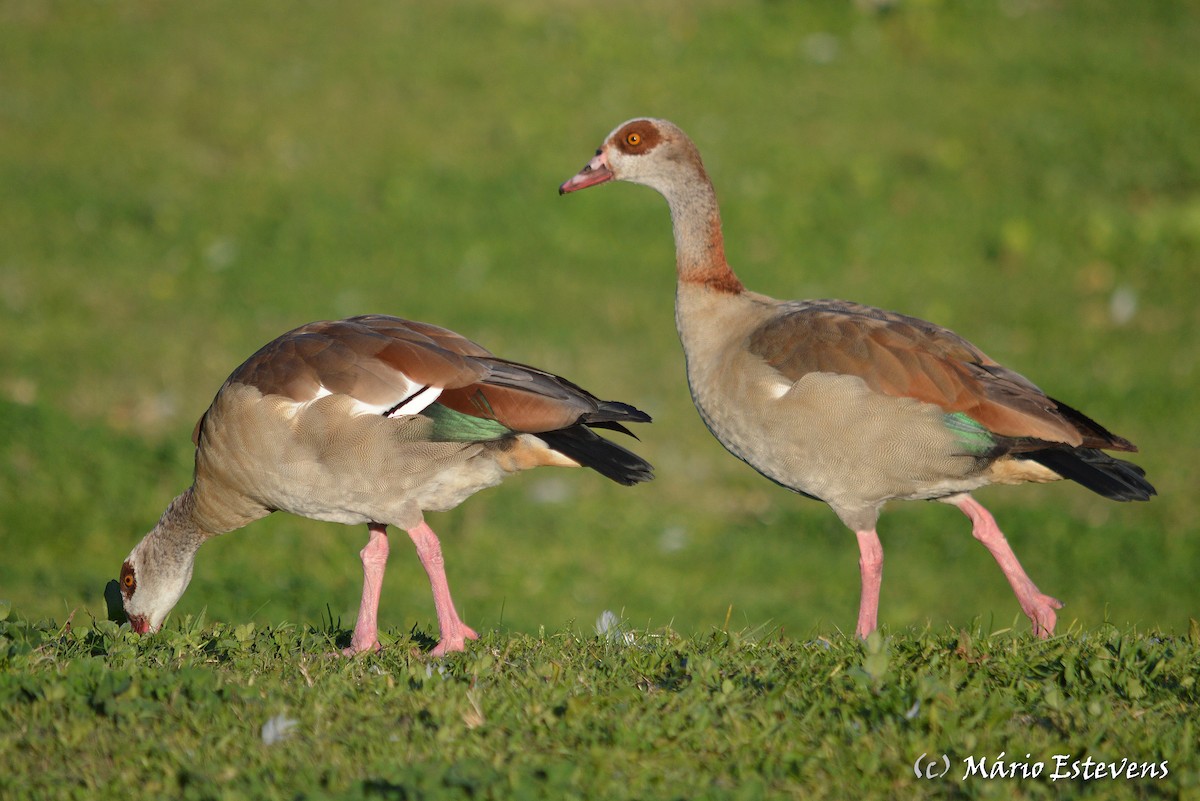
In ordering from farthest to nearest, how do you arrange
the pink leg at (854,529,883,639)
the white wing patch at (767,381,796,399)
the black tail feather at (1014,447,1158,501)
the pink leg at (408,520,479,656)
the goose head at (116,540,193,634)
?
the goose head at (116,540,193,634), the white wing patch at (767,381,796,399), the pink leg at (854,529,883,639), the black tail feather at (1014,447,1158,501), the pink leg at (408,520,479,656)

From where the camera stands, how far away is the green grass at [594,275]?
593 cm

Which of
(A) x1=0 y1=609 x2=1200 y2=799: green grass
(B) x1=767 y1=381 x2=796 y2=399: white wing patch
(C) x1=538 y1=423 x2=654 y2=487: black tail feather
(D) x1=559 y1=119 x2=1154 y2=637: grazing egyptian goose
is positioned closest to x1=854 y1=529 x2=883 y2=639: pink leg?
(D) x1=559 y1=119 x2=1154 y2=637: grazing egyptian goose

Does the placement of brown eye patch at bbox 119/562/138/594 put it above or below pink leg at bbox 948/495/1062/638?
below

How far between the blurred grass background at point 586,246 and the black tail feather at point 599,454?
181cm

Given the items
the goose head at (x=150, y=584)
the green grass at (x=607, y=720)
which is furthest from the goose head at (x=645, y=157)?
the green grass at (x=607, y=720)

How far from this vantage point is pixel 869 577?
19.1 ft

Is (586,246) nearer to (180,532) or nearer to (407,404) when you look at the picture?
(180,532)

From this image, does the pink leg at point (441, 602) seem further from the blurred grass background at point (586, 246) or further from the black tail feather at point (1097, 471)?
the black tail feather at point (1097, 471)

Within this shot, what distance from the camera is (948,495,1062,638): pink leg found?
5762 millimetres

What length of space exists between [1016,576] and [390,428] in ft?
9.01

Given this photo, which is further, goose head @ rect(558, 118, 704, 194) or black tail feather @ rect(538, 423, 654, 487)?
goose head @ rect(558, 118, 704, 194)

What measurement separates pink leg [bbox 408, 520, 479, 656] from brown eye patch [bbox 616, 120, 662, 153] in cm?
222

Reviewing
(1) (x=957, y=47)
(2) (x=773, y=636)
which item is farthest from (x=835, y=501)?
(1) (x=957, y=47)

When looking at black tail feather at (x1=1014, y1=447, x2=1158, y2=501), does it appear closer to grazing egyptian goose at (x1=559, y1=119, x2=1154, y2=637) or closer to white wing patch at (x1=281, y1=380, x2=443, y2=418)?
grazing egyptian goose at (x1=559, y1=119, x2=1154, y2=637)
